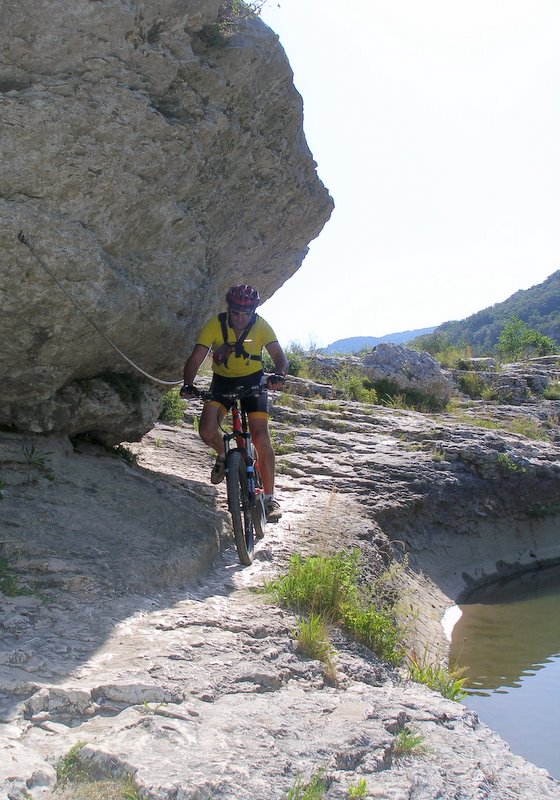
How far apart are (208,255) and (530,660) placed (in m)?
4.46

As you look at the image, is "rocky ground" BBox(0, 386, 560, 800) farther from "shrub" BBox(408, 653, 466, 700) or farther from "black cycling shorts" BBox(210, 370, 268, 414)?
"black cycling shorts" BBox(210, 370, 268, 414)

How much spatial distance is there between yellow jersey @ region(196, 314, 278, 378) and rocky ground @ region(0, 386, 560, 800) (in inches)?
50.2

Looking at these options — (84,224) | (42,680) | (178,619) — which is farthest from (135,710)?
(84,224)

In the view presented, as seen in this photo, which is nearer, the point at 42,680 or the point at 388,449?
the point at 42,680

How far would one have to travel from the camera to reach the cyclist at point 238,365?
606 cm

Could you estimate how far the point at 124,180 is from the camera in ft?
18.0

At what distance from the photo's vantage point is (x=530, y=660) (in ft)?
21.0

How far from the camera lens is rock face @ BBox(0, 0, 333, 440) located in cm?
488

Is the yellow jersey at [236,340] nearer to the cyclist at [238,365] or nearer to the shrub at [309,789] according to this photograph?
the cyclist at [238,365]

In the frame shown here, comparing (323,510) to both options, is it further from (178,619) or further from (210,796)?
(210,796)

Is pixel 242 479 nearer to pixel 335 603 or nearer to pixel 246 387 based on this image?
pixel 246 387

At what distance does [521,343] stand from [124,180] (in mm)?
24625

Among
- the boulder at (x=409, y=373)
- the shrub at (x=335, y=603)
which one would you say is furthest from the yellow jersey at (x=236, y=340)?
the boulder at (x=409, y=373)

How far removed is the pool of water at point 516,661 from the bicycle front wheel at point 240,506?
73.0 inches
